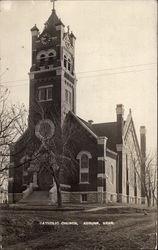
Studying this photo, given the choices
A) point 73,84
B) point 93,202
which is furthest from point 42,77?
point 93,202

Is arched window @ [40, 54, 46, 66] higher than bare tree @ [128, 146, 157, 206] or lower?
higher

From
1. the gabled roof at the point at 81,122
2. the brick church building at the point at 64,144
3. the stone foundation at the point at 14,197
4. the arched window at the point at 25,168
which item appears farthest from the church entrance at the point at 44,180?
the gabled roof at the point at 81,122

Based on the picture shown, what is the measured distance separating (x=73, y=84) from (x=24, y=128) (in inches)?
52.5

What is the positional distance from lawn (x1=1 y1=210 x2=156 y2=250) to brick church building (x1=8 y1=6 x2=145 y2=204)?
A: 0.75 m

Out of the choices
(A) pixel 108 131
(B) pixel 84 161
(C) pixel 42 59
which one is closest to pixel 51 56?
Answer: (C) pixel 42 59

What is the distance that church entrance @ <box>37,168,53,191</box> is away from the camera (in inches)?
282

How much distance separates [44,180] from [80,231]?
203 cm

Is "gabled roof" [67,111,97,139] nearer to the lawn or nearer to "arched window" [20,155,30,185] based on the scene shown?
"arched window" [20,155,30,185]

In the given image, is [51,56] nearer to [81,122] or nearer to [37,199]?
[81,122]

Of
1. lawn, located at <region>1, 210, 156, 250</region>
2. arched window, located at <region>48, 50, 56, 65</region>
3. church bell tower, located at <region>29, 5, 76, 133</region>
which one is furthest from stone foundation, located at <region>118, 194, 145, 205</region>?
arched window, located at <region>48, 50, 56, 65</region>

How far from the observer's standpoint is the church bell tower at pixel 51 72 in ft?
20.8

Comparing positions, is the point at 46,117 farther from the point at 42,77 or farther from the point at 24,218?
the point at 24,218

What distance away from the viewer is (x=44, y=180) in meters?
7.16

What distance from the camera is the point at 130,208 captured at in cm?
593
